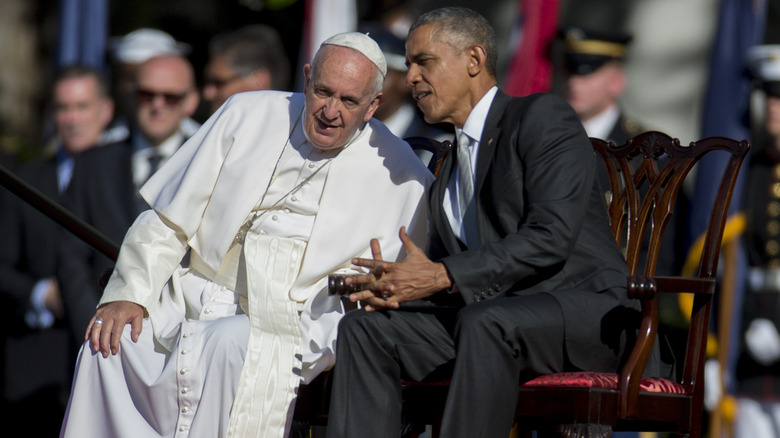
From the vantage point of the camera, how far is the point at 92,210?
21.2 feet

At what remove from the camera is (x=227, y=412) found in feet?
14.8

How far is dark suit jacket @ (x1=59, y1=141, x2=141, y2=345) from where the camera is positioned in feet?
21.2

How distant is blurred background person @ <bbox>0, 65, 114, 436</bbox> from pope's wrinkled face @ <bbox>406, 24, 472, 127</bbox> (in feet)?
9.94

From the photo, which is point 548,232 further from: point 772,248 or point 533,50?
point 533,50

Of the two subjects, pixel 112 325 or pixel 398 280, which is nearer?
pixel 398 280

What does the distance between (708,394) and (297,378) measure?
328 cm

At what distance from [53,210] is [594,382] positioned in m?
2.30

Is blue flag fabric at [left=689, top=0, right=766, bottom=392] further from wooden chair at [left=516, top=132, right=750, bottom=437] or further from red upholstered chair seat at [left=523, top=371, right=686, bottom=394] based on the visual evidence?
red upholstered chair seat at [left=523, top=371, right=686, bottom=394]

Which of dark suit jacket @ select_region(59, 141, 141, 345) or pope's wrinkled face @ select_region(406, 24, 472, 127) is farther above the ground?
pope's wrinkled face @ select_region(406, 24, 472, 127)

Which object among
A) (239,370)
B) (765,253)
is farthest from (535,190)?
(765,253)

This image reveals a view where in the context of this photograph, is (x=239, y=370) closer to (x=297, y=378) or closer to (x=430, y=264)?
(x=297, y=378)

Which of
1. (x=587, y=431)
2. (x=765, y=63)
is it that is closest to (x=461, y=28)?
(x=587, y=431)

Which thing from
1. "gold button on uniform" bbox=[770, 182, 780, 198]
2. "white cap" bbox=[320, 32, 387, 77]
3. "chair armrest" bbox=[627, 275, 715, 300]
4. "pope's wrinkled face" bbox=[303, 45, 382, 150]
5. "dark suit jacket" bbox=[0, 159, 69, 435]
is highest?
"white cap" bbox=[320, 32, 387, 77]

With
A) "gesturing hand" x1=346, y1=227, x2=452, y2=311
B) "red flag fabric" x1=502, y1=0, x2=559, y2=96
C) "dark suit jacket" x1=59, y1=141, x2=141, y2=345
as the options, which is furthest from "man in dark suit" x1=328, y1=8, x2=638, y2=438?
"red flag fabric" x1=502, y1=0, x2=559, y2=96
